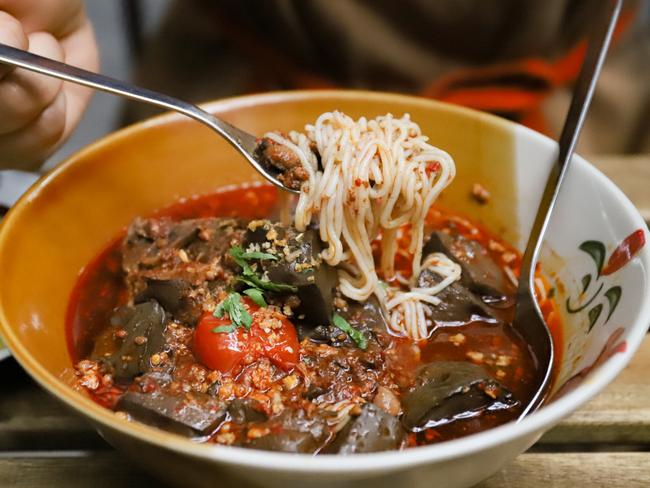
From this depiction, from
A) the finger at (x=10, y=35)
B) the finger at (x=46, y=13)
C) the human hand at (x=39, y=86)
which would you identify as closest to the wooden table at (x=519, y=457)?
the human hand at (x=39, y=86)

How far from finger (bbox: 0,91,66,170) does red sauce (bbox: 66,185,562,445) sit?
429 millimetres

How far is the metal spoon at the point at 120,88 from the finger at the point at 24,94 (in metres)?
0.15

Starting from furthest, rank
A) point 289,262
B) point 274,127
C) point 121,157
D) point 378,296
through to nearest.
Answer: point 274,127 < point 121,157 < point 378,296 < point 289,262

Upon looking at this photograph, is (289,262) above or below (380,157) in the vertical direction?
below

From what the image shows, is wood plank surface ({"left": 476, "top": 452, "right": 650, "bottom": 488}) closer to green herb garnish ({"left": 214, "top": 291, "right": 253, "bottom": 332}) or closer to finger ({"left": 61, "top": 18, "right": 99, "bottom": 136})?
green herb garnish ({"left": 214, "top": 291, "right": 253, "bottom": 332})

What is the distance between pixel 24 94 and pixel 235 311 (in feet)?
3.03

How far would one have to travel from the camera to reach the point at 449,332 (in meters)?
2.25

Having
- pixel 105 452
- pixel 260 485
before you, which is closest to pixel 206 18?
pixel 105 452

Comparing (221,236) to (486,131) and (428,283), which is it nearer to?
(428,283)

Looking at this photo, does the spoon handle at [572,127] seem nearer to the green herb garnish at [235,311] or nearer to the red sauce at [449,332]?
the red sauce at [449,332]

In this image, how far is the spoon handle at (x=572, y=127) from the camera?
229 cm

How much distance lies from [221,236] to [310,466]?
124cm

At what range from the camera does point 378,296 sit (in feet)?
7.59

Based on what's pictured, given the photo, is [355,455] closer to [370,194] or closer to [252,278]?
[252,278]
